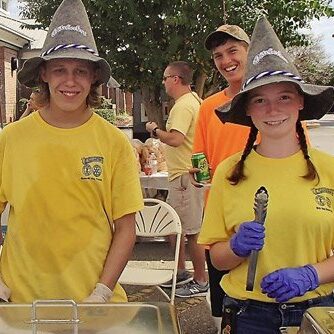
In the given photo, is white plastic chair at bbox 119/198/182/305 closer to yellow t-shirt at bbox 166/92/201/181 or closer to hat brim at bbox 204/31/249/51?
yellow t-shirt at bbox 166/92/201/181

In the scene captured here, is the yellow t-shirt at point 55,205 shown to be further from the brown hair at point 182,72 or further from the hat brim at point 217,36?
the brown hair at point 182,72

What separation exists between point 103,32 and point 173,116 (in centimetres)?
606

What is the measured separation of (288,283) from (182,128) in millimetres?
3093

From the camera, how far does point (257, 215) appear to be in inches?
62.5

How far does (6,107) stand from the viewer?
21328 millimetres

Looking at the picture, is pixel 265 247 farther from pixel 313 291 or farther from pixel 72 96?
pixel 72 96

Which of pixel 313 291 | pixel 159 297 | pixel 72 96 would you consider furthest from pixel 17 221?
pixel 159 297

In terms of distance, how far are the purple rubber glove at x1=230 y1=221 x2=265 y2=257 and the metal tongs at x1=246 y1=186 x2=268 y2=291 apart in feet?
0.06

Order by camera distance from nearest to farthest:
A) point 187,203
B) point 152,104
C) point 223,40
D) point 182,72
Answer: point 223,40
point 187,203
point 182,72
point 152,104

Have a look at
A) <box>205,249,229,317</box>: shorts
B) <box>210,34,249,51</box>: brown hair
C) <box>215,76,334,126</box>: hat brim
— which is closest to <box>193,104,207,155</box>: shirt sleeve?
<box>210,34,249,51</box>: brown hair

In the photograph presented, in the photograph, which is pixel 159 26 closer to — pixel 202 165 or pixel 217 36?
pixel 217 36

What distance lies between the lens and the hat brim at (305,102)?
1.73 m

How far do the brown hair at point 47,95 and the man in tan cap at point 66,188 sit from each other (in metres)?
0.03

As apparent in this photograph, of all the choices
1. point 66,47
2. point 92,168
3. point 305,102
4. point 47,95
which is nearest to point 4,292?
point 92,168
